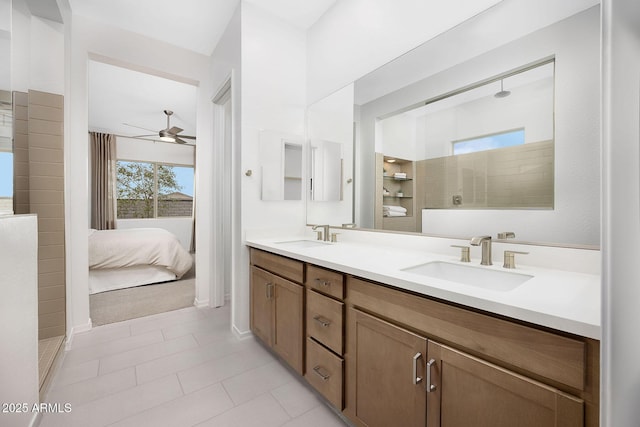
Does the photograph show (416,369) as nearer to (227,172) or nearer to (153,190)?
(227,172)

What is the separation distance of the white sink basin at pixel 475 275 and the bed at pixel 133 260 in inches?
142

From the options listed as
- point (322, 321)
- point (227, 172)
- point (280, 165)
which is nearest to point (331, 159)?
point (280, 165)

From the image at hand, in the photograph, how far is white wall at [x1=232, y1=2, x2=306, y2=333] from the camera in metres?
2.17

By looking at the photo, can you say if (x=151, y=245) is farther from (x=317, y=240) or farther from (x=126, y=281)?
(x=317, y=240)

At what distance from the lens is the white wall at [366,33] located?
1.48 meters

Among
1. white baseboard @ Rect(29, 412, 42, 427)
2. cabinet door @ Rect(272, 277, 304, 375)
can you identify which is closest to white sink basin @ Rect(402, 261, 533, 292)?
cabinet door @ Rect(272, 277, 304, 375)

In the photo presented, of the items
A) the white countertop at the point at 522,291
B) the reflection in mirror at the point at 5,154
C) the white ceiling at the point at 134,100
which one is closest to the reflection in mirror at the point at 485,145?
the white countertop at the point at 522,291

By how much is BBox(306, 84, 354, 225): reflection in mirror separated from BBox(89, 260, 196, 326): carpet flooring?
74.9 inches

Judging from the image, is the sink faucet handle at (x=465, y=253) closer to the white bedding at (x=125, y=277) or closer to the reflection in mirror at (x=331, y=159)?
the reflection in mirror at (x=331, y=159)

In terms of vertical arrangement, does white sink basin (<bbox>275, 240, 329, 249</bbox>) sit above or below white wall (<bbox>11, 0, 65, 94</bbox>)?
below

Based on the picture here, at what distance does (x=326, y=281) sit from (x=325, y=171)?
122 centimetres

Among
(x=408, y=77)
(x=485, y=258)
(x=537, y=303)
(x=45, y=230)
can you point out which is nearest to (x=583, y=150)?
(x=485, y=258)

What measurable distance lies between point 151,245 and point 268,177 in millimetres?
2424

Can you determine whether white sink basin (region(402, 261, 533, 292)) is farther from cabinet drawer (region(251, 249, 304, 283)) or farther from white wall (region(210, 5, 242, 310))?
white wall (region(210, 5, 242, 310))
